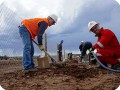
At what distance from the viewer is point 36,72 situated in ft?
26.3

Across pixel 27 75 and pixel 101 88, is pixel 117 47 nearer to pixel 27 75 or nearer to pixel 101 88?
pixel 27 75

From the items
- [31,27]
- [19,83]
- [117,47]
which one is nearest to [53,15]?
[31,27]

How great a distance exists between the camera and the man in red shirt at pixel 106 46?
8656 millimetres

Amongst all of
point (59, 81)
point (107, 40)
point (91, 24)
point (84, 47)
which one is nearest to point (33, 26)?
point (91, 24)

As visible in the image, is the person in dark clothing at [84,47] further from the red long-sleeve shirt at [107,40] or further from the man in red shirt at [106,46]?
the red long-sleeve shirt at [107,40]

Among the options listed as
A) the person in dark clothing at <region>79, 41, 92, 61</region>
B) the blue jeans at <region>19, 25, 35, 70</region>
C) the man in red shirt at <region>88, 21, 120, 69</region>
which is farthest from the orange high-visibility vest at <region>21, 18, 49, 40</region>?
the person in dark clothing at <region>79, 41, 92, 61</region>

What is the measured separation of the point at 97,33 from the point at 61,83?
2.95 m

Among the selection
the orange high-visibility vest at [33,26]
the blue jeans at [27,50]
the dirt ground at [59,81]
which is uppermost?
the orange high-visibility vest at [33,26]

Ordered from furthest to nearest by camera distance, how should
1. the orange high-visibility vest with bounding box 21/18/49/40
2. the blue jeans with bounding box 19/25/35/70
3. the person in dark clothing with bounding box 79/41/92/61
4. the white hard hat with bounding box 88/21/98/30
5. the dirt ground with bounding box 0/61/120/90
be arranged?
1. the person in dark clothing with bounding box 79/41/92/61
2. the white hard hat with bounding box 88/21/98/30
3. the orange high-visibility vest with bounding box 21/18/49/40
4. the blue jeans with bounding box 19/25/35/70
5. the dirt ground with bounding box 0/61/120/90

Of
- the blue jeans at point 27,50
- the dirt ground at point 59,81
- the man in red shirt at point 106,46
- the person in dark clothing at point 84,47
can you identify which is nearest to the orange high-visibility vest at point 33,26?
the blue jeans at point 27,50

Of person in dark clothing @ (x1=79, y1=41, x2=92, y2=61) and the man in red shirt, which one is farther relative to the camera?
person in dark clothing @ (x1=79, y1=41, x2=92, y2=61)

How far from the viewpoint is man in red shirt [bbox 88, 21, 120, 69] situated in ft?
28.4

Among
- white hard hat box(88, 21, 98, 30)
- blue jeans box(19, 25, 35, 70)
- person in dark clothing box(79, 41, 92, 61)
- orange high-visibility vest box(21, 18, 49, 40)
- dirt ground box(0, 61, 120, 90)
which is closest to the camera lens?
dirt ground box(0, 61, 120, 90)

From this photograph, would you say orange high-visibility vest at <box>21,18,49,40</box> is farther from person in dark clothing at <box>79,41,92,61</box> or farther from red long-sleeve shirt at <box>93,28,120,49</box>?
person in dark clothing at <box>79,41,92,61</box>
